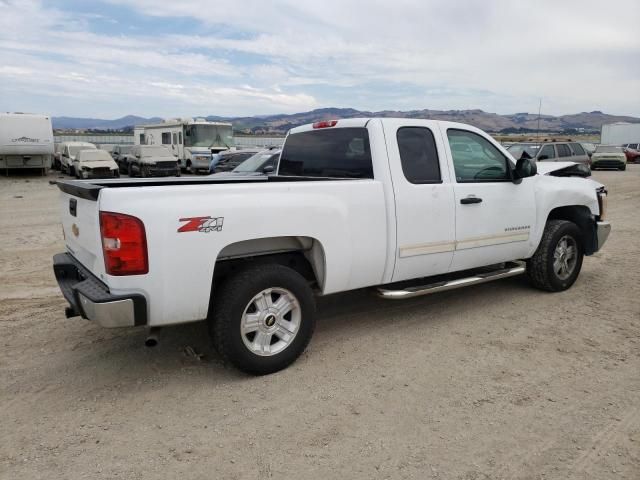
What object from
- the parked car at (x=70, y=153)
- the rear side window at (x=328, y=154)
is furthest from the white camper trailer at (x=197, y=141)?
the rear side window at (x=328, y=154)

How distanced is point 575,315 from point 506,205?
131 centimetres

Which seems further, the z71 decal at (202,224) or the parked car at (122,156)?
the parked car at (122,156)

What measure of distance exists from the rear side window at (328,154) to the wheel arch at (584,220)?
2864 millimetres

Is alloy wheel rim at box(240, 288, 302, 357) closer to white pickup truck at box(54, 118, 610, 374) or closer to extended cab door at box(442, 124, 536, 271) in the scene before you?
white pickup truck at box(54, 118, 610, 374)

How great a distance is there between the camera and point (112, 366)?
4.02m

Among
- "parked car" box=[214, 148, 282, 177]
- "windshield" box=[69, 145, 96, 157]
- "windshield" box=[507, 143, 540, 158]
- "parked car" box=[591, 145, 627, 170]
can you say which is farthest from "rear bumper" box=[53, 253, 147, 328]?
"parked car" box=[591, 145, 627, 170]

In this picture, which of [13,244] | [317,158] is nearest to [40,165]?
[13,244]

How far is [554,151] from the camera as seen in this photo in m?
19.4

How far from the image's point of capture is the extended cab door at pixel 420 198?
14.3 feet

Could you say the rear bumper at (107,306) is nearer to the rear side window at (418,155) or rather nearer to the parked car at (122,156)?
the rear side window at (418,155)

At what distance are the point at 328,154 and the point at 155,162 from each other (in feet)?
64.5

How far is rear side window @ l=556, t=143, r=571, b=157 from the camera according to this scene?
19.6m

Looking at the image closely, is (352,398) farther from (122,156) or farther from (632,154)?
(632,154)

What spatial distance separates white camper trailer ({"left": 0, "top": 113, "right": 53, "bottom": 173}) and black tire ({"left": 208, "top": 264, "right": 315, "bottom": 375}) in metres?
22.9
